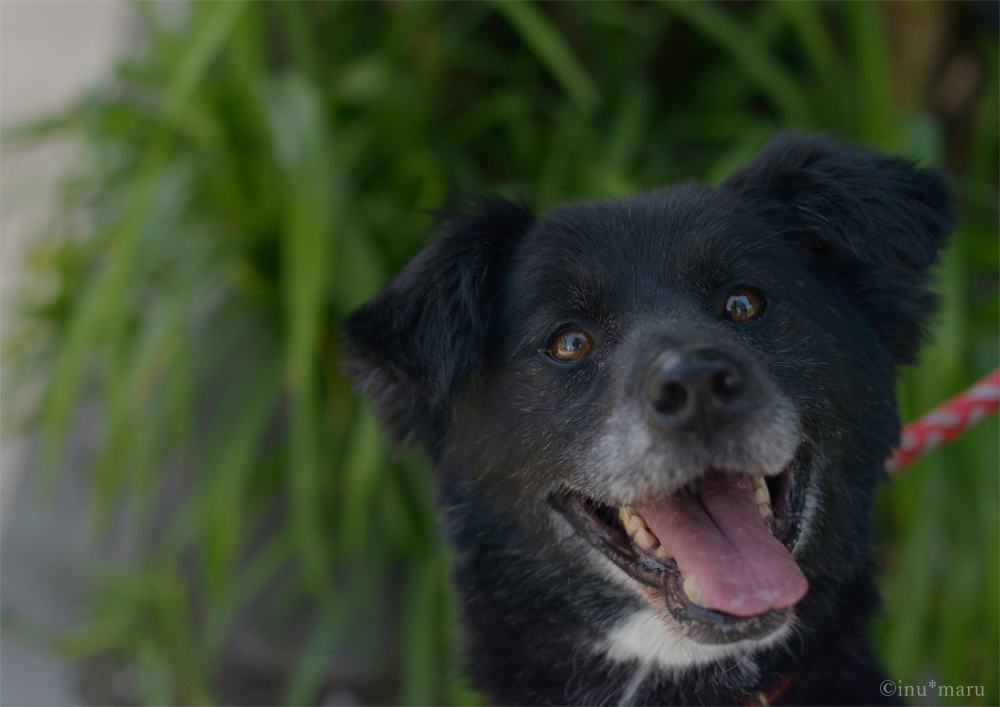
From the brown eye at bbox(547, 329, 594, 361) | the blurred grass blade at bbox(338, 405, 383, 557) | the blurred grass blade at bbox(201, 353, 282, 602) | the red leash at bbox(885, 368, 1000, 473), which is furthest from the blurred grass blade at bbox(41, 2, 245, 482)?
the red leash at bbox(885, 368, 1000, 473)

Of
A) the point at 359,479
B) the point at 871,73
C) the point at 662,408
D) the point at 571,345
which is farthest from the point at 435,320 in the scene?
the point at 871,73

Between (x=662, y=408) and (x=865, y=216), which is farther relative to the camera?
(x=865, y=216)

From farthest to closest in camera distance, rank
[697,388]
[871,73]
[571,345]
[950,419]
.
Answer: [871,73] < [950,419] < [571,345] < [697,388]

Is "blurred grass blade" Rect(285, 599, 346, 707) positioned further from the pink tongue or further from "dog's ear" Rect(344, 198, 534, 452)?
the pink tongue

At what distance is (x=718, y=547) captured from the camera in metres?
1.38

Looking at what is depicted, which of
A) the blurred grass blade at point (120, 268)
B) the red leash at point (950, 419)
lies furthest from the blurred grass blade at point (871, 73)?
the blurred grass blade at point (120, 268)

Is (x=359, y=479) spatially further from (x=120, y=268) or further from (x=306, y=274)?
(x=120, y=268)

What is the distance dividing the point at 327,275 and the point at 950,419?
6.35 feet

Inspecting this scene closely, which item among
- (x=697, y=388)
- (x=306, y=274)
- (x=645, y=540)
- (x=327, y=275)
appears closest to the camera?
(x=697, y=388)

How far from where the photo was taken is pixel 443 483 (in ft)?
5.85

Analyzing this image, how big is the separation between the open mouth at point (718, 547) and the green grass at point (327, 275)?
130cm

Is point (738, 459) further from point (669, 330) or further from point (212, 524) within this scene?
point (212, 524)

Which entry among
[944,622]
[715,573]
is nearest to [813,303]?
[715,573]

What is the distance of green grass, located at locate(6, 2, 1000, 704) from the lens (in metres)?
2.80
